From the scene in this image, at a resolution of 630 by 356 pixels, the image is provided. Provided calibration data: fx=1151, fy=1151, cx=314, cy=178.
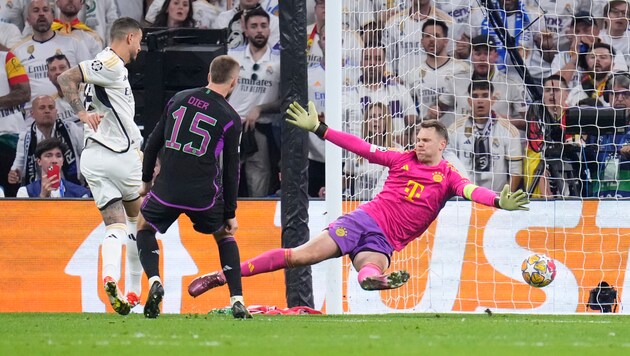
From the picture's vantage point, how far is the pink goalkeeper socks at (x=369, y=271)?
879 centimetres

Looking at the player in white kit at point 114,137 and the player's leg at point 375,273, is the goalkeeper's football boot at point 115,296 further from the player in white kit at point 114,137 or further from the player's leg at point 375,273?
the player's leg at point 375,273

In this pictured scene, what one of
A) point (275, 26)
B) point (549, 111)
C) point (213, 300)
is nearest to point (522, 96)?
point (549, 111)

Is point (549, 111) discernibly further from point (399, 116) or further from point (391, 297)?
point (391, 297)

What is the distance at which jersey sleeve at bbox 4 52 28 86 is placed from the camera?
→ 1374cm

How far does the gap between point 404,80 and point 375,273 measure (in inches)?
136

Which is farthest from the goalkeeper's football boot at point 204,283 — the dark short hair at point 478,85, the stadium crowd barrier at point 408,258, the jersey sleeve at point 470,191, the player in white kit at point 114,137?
the dark short hair at point 478,85

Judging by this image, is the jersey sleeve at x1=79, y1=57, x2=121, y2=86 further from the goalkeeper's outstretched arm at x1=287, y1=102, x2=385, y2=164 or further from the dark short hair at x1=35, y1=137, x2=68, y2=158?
the dark short hair at x1=35, y1=137, x2=68, y2=158

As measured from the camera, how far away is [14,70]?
13750mm

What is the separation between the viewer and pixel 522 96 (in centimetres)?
1315

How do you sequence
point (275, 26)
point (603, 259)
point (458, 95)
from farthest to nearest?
point (275, 26) → point (458, 95) → point (603, 259)

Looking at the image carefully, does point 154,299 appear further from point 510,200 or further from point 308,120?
point 510,200

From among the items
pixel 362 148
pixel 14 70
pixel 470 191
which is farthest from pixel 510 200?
pixel 14 70

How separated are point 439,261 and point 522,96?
2.65 m

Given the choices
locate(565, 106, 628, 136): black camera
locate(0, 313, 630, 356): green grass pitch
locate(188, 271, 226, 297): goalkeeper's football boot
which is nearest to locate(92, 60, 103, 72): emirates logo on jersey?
locate(188, 271, 226, 297): goalkeeper's football boot
